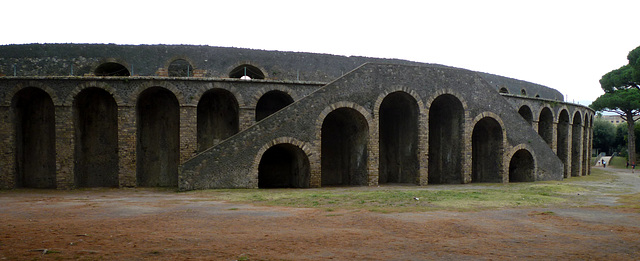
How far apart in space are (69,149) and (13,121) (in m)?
2.37

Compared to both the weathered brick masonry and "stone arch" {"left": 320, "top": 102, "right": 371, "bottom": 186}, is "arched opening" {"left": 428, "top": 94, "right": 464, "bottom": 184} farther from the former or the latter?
"stone arch" {"left": 320, "top": 102, "right": 371, "bottom": 186}

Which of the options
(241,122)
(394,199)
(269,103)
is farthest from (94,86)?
(394,199)

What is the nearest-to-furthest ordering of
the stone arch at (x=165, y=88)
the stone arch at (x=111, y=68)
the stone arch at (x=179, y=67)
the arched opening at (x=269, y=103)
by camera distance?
the stone arch at (x=165, y=88) < the stone arch at (x=111, y=68) < the arched opening at (x=269, y=103) < the stone arch at (x=179, y=67)

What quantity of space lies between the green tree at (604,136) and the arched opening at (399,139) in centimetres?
3918

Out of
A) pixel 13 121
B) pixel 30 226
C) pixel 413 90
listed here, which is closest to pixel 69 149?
pixel 13 121

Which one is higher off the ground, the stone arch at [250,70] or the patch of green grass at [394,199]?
the stone arch at [250,70]

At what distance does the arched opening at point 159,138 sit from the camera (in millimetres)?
16594

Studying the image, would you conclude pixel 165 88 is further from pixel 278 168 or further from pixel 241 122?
pixel 278 168

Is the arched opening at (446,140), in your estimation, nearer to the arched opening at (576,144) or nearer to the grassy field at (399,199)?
the grassy field at (399,199)

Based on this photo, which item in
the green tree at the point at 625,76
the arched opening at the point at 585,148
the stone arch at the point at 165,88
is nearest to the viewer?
the stone arch at the point at 165,88

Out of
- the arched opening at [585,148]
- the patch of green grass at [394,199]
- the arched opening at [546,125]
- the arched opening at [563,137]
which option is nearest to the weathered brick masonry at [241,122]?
the patch of green grass at [394,199]

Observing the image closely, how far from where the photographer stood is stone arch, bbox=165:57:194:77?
17.8 meters

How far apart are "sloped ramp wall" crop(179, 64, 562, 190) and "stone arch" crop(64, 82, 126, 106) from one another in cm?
444

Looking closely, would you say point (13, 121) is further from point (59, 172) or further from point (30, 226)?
point (30, 226)
